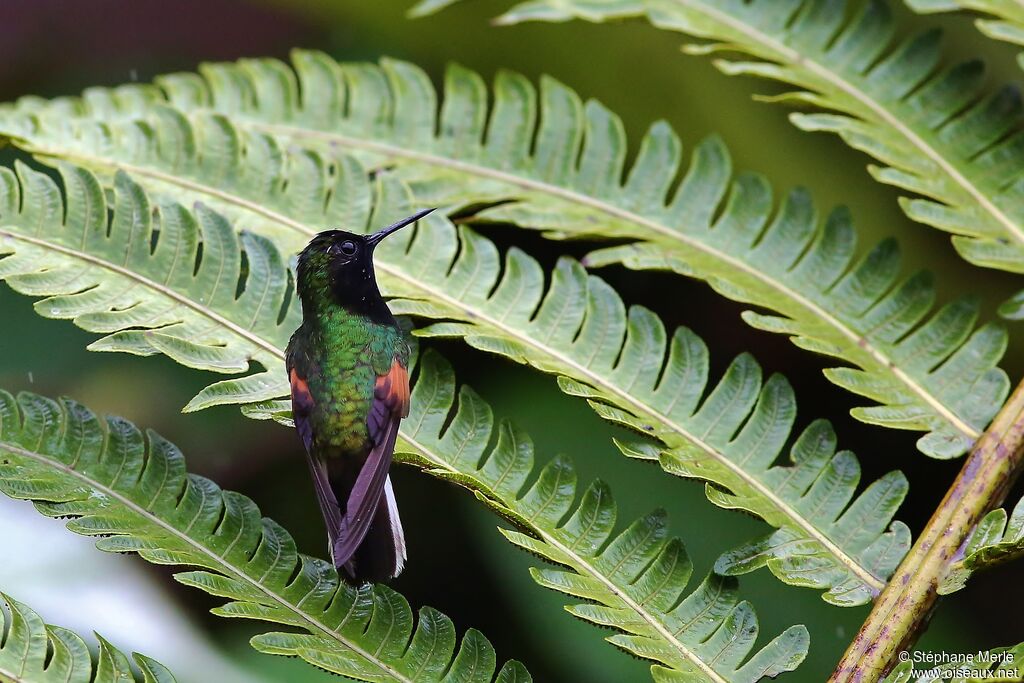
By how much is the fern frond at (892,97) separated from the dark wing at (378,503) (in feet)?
3.18

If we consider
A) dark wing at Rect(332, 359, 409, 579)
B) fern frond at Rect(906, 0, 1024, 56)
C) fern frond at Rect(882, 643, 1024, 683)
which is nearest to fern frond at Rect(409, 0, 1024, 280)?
fern frond at Rect(906, 0, 1024, 56)

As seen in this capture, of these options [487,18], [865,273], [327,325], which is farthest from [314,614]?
[487,18]

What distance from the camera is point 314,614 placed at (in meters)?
1.54

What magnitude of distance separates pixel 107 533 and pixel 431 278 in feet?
2.62

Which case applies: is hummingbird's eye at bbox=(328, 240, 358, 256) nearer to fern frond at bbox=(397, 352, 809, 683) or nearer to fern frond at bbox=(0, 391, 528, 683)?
fern frond at bbox=(397, 352, 809, 683)

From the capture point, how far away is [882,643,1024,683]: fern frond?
1326 mm

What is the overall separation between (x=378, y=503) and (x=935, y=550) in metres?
0.88

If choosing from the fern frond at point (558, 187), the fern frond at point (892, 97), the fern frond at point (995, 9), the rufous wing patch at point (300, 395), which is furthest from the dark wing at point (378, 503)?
the fern frond at point (995, 9)

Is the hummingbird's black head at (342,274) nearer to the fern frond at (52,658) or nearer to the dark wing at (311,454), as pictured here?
the dark wing at (311,454)

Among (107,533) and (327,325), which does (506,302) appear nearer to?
(327,325)

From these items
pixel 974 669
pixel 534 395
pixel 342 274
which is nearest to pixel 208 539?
pixel 342 274

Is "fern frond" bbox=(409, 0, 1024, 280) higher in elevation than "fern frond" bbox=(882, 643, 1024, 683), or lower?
higher

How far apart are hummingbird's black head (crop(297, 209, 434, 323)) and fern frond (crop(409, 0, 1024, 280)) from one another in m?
0.69

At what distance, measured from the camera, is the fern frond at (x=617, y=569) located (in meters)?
1.52
